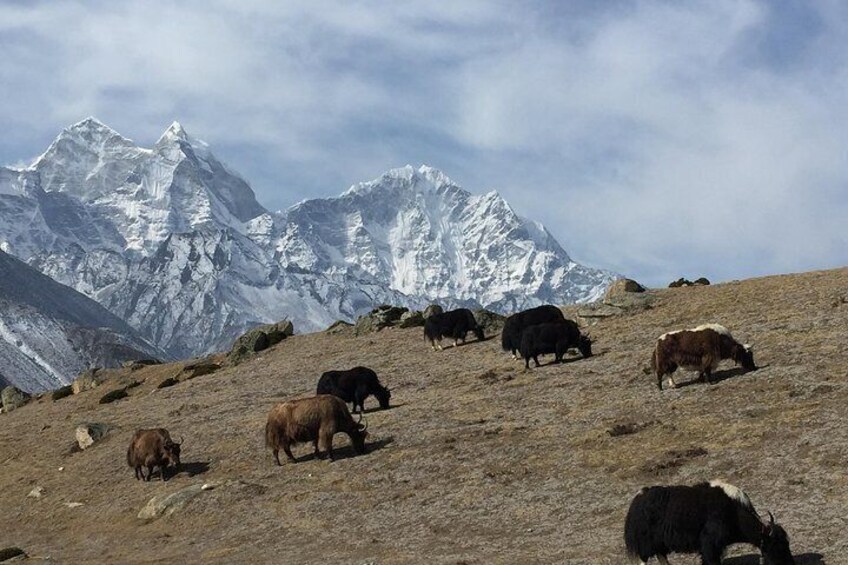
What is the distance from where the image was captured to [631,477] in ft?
77.4

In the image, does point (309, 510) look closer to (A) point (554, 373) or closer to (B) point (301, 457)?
(B) point (301, 457)

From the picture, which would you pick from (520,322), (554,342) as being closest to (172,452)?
(554,342)

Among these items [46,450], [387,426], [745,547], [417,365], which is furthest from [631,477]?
[46,450]

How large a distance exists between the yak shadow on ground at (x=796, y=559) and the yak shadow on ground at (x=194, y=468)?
69.5 feet

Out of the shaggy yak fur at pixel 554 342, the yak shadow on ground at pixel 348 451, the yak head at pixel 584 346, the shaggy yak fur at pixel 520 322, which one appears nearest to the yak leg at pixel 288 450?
the yak shadow on ground at pixel 348 451

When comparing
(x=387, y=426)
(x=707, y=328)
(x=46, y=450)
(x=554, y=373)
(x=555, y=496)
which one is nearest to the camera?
(x=555, y=496)

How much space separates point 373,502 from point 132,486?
12618 millimetres

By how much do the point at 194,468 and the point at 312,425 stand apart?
598cm

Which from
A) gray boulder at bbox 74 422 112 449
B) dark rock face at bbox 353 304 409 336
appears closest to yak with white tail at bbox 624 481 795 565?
gray boulder at bbox 74 422 112 449

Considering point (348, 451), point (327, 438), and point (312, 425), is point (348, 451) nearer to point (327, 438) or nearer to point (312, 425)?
point (327, 438)

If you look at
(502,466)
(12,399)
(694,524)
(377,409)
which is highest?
(12,399)

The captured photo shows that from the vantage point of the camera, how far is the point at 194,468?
34469 mm

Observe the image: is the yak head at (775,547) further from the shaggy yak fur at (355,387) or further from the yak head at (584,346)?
the yak head at (584,346)

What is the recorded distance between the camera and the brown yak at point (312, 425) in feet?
101
